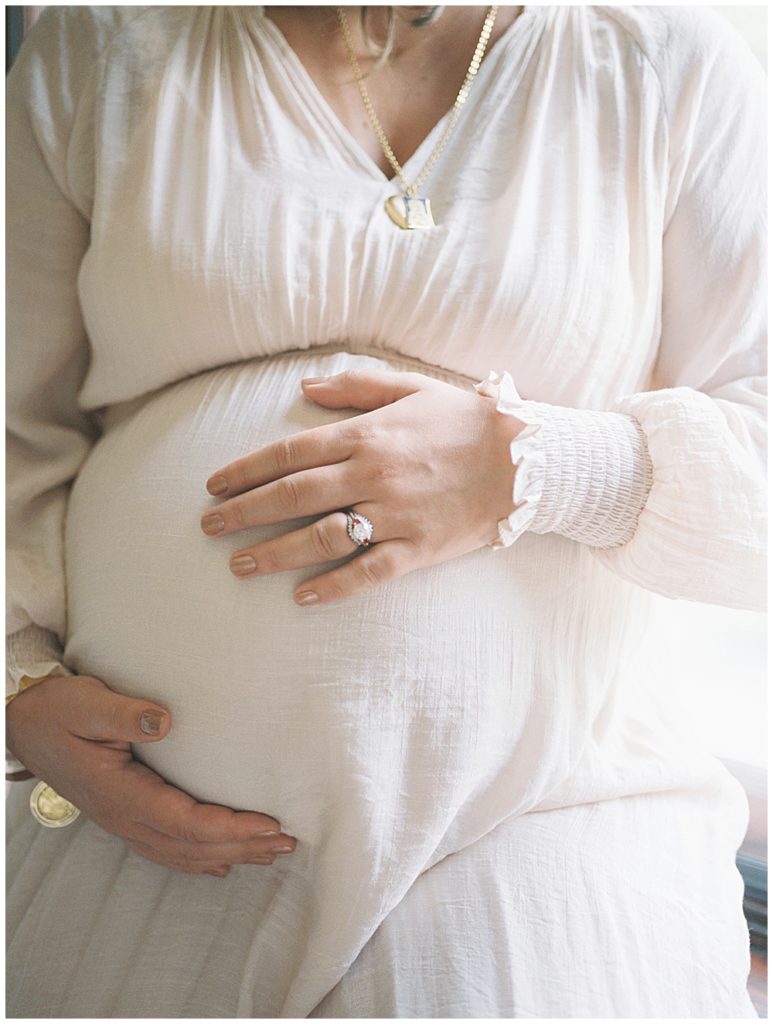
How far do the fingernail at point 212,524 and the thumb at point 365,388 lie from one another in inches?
5.7

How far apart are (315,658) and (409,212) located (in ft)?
1.45

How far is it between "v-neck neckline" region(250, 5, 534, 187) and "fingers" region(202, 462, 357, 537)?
0.33 m

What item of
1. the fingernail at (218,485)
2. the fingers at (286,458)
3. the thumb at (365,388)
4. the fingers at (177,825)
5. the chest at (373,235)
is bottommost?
the fingers at (177,825)

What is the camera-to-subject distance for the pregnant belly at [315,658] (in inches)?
29.6

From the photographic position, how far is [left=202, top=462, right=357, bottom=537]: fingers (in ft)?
2.50

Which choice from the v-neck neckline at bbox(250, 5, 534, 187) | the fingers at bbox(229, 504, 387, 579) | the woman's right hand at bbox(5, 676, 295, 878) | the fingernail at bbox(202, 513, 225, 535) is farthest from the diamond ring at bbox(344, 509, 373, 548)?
the v-neck neckline at bbox(250, 5, 534, 187)

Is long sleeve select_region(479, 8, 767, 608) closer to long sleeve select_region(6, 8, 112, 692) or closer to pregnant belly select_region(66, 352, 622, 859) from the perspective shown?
pregnant belly select_region(66, 352, 622, 859)

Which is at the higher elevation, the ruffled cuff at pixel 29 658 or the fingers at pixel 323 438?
the fingers at pixel 323 438

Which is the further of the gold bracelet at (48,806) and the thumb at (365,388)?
the gold bracelet at (48,806)

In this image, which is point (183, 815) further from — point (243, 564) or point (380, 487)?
point (380, 487)

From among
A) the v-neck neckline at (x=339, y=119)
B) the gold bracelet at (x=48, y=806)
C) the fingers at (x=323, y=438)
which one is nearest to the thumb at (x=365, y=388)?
the fingers at (x=323, y=438)

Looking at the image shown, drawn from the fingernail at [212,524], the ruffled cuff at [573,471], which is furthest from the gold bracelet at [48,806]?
the ruffled cuff at [573,471]

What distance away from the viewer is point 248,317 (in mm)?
842

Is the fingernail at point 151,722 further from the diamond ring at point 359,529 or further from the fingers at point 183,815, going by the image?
the diamond ring at point 359,529
